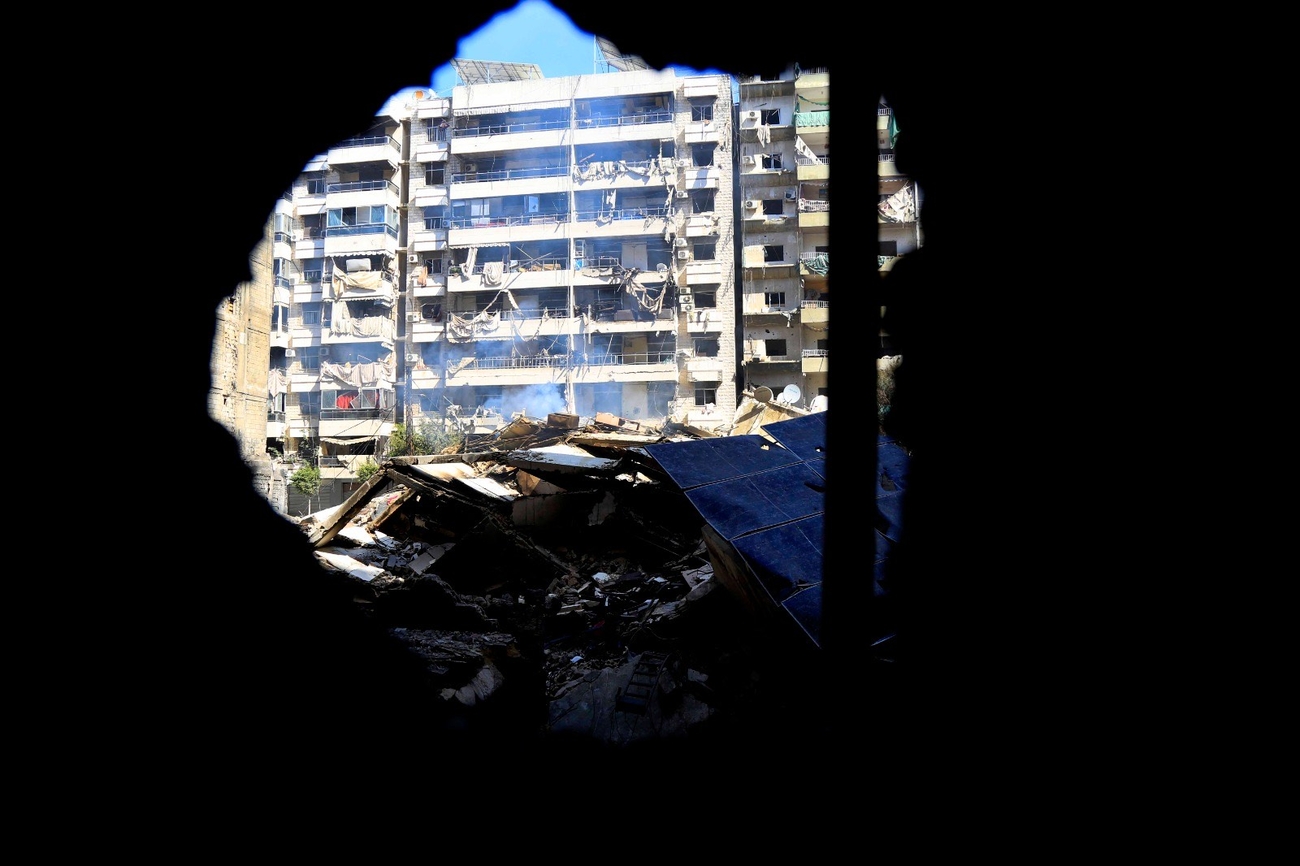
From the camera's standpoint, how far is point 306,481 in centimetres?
3012

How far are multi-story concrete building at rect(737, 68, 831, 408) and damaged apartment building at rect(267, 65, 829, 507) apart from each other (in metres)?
0.09

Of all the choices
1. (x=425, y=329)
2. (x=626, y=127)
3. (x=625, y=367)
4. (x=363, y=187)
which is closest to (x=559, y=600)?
(x=625, y=367)

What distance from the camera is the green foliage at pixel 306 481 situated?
30078mm

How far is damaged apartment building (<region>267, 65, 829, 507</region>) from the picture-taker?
100.0 feet

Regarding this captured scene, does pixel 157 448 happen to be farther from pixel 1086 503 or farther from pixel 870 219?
pixel 1086 503

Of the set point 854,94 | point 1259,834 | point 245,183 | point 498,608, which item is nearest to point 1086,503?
point 1259,834

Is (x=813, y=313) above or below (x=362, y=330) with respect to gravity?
above

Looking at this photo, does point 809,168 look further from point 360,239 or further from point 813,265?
point 360,239

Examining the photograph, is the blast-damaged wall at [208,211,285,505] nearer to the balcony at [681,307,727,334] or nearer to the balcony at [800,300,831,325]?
the balcony at [681,307,727,334]

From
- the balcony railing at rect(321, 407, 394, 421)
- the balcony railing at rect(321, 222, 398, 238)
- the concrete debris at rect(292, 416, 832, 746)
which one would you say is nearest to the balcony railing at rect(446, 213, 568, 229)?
the balcony railing at rect(321, 222, 398, 238)

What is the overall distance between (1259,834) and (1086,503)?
1.00 m

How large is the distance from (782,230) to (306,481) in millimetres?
23985

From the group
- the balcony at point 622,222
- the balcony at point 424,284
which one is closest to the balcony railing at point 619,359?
the balcony at point 622,222

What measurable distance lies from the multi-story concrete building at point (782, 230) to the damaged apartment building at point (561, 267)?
0.09 m
